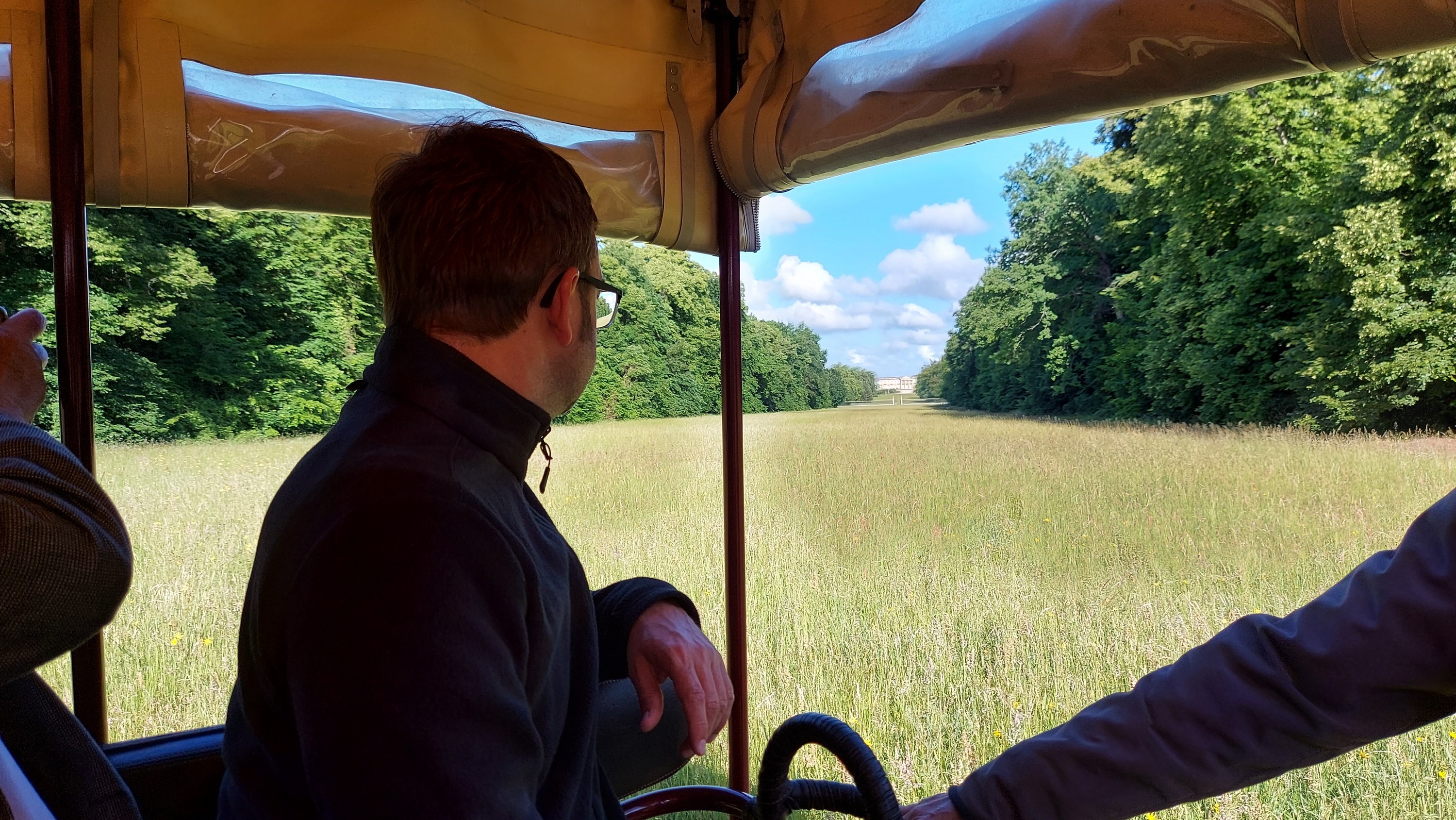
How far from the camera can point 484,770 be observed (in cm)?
71

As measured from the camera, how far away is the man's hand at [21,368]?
1063 mm

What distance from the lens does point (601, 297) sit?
→ 3.97ft

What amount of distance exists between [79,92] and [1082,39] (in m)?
1.75

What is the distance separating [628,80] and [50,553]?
1.56m

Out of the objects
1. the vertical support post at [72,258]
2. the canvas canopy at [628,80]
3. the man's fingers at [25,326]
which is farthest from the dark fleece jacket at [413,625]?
the canvas canopy at [628,80]

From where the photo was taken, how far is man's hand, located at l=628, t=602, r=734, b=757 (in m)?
1.17

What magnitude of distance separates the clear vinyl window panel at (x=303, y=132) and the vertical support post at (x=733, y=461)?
43 cm

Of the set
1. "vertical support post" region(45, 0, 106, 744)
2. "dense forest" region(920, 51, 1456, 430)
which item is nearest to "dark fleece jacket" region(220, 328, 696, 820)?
"vertical support post" region(45, 0, 106, 744)

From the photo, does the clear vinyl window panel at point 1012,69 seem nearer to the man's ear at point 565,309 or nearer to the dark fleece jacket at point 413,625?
the man's ear at point 565,309

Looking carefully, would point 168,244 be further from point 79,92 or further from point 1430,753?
point 1430,753

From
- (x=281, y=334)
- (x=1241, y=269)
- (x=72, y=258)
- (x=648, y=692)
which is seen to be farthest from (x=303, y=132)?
(x=1241, y=269)

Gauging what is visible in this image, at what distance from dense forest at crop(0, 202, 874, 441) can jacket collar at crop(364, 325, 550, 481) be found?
612cm

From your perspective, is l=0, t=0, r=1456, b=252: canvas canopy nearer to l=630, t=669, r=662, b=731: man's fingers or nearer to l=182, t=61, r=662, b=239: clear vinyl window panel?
l=182, t=61, r=662, b=239: clear vinyl window panel

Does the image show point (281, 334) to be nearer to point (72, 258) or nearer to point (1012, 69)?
point (72, 258)
